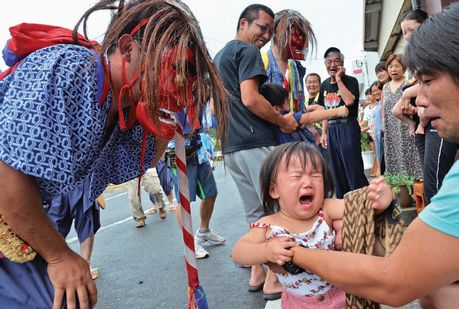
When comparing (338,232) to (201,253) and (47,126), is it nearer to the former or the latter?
(47,126)

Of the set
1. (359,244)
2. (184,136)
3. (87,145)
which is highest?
(87,145)

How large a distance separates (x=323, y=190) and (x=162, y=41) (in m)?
1.00

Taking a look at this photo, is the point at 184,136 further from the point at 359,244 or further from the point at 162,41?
the point at 359,244

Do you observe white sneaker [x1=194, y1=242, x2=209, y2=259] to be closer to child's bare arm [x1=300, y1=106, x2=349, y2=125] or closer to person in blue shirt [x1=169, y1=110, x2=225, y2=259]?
person in blue shirt [x1=169, y1=110, x2=225, y2=259]

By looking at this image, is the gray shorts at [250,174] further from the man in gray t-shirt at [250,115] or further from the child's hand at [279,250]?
the child's hand at [279,250]

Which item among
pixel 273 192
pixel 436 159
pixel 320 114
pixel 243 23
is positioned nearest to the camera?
pixel 273 192

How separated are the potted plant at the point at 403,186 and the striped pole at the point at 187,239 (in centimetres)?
306

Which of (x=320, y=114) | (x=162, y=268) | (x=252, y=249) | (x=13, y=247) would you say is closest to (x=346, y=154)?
(x=320, y=114)

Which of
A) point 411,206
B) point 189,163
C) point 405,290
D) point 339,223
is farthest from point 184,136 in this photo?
point 411,206

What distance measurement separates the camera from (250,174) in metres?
2.97

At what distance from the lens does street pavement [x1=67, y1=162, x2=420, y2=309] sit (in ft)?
10.7

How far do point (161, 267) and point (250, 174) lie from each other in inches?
71.6

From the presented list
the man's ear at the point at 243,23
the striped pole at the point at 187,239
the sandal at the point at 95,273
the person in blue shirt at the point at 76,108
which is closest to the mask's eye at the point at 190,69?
the person in blue shirt at the point at 76,108

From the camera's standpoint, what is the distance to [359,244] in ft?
4.75
